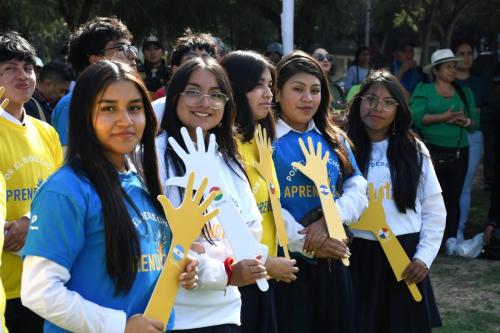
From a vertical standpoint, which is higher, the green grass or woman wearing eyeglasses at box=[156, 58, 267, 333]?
woman wearing eyeglasses at box=[156, 58, 267, 333]

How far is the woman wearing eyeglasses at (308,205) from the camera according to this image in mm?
3559

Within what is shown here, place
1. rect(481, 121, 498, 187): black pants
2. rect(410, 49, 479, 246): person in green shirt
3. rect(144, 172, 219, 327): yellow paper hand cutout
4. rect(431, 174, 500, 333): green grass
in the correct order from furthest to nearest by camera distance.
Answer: rect(481, 121, 498, 187): black pants
rect(410, 49, 479, 246): person in green shirt
rect(431, 174, 500, 333): green grass
rect(144, 172, 219, 327): yellow paper hand cutout

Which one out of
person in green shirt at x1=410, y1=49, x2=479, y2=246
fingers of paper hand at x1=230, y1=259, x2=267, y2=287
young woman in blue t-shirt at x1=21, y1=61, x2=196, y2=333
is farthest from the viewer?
person in green shirt at x1=410, y1=49, x2=479, y2=246

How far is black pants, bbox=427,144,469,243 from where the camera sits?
269 inches

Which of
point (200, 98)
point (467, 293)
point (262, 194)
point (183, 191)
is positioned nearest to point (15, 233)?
point (183, 191)

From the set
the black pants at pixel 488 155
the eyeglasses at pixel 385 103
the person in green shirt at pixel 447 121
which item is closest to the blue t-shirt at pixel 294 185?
the eyeglasses at pixel 385 103

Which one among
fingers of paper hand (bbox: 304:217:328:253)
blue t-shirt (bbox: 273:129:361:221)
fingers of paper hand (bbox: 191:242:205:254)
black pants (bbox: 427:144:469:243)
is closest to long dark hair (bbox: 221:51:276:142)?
blue t-shirt (bbox: 273:129:361:221)

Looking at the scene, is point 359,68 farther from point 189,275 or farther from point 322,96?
point 189,275

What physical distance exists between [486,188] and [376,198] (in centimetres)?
678

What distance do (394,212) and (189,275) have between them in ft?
6.64

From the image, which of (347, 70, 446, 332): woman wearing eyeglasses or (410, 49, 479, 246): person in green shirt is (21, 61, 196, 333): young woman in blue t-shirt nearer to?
(347, 70, 446, 332): woman wearing eyeglasses

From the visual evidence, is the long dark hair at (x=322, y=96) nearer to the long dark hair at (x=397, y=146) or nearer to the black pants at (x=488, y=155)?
the long dark hair at (x=397, y=146)

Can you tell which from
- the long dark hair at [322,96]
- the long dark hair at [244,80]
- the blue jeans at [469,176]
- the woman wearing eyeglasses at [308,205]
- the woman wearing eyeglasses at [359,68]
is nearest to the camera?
the long dark hair at [244,80]

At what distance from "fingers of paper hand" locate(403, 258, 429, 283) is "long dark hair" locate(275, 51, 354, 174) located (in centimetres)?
62
